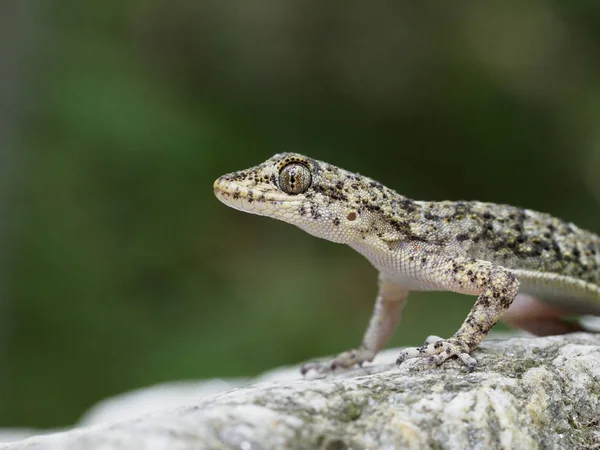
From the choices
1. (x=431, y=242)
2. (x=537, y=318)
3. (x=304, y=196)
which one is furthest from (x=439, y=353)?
(x=537, y=318)

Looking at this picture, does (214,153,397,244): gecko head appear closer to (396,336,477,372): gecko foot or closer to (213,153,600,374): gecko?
(213,153,600,374): gecko

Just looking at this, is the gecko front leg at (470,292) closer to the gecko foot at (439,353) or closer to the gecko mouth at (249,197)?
the gecko foot at (439,353)

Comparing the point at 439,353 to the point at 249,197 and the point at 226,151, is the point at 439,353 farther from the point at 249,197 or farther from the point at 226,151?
the point at 226,151

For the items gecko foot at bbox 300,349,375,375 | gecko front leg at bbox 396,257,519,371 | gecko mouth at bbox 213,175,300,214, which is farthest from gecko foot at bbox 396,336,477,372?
gecko foot at bbox 300,349,375,375

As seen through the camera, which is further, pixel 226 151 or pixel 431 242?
pixel 226 151

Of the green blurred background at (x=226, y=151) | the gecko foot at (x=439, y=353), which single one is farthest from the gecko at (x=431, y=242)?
the green blurred background at (x=226, y=151)

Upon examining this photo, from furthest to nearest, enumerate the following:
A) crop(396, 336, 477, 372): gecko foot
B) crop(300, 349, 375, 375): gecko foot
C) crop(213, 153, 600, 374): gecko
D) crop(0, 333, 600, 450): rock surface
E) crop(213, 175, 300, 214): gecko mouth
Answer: crop(300, 349, 375, 375): gecko foot, crop(213, 175, 300, 214): gecko mouth, crop(213, 153, 600, 374): gecko, crop(396, 336, 477, 372): gecko foot, crop(0, 333, 600, 450): rock surface
